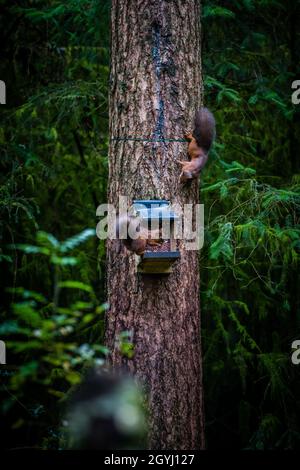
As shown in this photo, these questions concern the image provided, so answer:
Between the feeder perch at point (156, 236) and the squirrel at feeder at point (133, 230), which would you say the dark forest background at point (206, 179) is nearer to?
the feeder perch at point (156, 236)

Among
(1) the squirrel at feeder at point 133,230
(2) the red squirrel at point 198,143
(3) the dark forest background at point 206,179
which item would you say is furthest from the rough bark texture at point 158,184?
(3) the dark forest background at point 206,179

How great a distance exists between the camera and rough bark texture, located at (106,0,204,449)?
10.8 ft

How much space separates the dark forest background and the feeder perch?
3.06ft

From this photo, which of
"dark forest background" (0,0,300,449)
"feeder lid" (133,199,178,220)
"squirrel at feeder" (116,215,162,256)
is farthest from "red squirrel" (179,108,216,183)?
"dark forest background" (0,0,300,449)

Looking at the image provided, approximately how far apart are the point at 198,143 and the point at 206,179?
1.68m

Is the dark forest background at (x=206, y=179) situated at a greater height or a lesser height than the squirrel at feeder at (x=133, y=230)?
greater

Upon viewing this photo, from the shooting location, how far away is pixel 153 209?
325 centimetres

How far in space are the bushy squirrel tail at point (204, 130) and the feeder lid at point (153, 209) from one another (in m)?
0.47

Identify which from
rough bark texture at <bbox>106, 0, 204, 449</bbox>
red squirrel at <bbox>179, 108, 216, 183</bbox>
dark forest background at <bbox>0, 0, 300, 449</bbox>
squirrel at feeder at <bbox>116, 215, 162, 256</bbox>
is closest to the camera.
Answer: squirrel at feeder at <bbox>116, 215, 162, 256</bbox>

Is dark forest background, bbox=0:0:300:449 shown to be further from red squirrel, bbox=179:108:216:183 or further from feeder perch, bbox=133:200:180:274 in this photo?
feeder perch, bbox=133:200:180:274

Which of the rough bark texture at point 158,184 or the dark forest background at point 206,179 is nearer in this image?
the rough bark texture at point 158,184

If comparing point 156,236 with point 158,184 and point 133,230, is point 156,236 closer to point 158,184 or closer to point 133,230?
point 133,230

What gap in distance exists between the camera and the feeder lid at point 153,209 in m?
3.21
